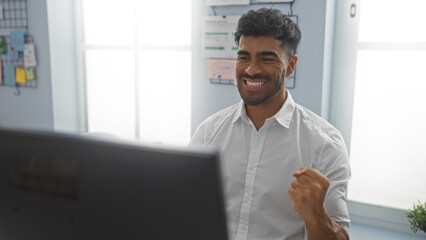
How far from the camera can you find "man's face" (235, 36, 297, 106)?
126 centimetres

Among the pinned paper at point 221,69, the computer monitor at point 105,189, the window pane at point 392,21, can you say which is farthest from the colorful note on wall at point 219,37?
the computer monitor at point 105,189

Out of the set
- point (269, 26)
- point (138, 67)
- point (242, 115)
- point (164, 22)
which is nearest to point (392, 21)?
point (269, 26)

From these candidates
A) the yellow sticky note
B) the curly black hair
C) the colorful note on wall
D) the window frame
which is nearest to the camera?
the curly black hair

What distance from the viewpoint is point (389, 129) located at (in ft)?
5.47

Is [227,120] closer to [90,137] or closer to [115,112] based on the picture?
[90,137]

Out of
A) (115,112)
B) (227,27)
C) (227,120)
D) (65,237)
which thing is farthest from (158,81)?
(65,237)

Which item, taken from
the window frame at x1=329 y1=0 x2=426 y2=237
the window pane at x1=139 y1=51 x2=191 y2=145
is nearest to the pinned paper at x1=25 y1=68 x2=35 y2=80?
the window pane at x1=139 y1=51 x2=191 y2=145

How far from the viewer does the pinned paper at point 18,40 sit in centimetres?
231

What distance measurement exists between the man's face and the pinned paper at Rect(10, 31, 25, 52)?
1.58 m

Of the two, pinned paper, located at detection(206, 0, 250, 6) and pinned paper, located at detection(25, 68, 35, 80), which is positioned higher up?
pinned paper, located at detection(206, 0, 250, 6)

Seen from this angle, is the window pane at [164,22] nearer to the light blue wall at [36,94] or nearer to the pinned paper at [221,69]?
the pinned paper at [221,69]

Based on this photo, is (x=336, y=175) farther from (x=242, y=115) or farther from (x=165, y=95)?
(x=165, y=95)

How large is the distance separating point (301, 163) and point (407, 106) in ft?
2.24

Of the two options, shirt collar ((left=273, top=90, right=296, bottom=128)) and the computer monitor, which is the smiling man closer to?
shirt collar ((left=273, top=90, right=296, bottom=128))
